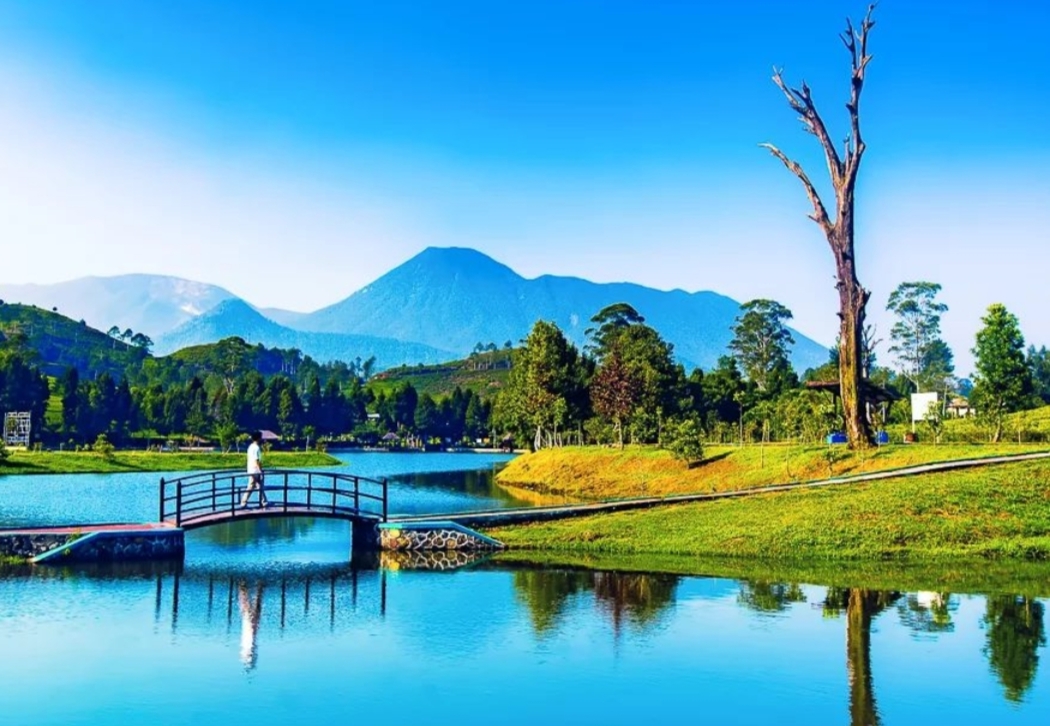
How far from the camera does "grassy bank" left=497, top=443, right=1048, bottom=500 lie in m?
49.3

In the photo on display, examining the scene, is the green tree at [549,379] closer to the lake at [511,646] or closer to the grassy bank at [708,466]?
the grassy bank at [708,466]

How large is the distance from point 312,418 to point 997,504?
151684 mm

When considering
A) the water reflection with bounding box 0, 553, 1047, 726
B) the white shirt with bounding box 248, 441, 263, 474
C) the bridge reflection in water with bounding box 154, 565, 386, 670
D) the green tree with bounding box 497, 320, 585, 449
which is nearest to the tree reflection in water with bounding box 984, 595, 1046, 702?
the water reflection with bounding box 0, 553, 1047, 726

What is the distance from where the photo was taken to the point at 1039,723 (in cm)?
1808

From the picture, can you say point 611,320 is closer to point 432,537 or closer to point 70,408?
point 70,408

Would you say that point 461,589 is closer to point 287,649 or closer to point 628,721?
point 287,649

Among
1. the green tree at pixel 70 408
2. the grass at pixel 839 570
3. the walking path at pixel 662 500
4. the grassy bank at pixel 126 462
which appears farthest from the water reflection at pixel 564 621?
the green tree at pixel 70 408

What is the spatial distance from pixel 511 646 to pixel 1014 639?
37.9 feet

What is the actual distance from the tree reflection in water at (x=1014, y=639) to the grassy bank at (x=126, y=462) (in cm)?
7935

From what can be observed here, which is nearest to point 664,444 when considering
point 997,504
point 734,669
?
point 997,504

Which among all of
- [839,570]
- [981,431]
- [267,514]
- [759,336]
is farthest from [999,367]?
[759,336]

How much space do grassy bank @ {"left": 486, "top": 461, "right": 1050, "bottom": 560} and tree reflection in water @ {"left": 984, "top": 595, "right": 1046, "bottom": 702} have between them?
22.8 ft

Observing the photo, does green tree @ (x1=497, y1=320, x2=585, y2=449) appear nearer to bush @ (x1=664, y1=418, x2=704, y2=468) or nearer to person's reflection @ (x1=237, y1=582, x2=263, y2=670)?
bush @ (x1=664, y1=418, x2=704, y2=468)

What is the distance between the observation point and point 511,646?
23031mm
